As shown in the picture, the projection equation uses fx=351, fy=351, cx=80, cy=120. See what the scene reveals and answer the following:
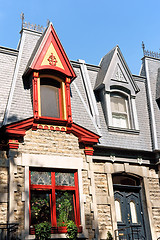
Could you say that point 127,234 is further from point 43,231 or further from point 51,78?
point 51,78

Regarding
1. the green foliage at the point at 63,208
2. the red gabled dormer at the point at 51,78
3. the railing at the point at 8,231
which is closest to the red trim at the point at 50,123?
the red gabled dormer at the point at 51,78

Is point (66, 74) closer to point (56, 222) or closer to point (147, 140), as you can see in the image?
point (147, 140)

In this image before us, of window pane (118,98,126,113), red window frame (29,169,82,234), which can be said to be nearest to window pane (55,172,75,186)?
red window frame (29,169,82,234)

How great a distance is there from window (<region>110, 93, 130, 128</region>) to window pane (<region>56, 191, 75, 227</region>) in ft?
14.7

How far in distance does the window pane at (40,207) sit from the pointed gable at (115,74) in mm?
6074

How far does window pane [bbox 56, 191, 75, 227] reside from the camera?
12531 mm

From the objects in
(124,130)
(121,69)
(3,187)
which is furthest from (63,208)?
(121,69)

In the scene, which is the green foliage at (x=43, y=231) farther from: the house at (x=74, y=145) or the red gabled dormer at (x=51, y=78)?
the red gabled dormer at (x=51, y=78)

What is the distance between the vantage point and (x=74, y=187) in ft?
43.4

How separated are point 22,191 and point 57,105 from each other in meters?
4.11

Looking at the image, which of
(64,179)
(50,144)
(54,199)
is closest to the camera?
(54,199)

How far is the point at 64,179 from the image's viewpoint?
43.5 feet

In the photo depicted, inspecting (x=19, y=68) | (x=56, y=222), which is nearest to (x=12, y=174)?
(x=56, y=222)

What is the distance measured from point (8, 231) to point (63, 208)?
2399 millimetres
